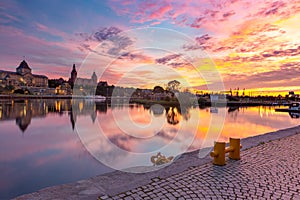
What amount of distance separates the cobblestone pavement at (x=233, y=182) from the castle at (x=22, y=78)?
116270 mm

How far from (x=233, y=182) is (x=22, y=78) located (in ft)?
430

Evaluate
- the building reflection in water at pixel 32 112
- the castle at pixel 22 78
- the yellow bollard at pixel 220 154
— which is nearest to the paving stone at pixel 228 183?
the yellow bollard at pixel 220 154

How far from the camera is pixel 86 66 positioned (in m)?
7.24

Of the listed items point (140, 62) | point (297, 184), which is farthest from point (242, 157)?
point (140, 62)

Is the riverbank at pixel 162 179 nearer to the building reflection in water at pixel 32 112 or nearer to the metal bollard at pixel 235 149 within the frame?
the metal bollard at pixel 235 149

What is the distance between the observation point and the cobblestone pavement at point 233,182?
3.24 meters

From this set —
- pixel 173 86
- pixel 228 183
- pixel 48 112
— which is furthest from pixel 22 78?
pixel 228 183

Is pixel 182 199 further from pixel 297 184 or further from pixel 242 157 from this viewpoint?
pixel 242 157

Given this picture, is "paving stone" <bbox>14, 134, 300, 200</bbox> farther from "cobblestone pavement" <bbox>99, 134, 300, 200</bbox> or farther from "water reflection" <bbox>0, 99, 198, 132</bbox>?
"water reflection" <bbox>0, 99, 198, 132</bbox>

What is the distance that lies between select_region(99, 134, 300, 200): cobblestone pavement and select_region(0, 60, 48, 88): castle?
11627cm

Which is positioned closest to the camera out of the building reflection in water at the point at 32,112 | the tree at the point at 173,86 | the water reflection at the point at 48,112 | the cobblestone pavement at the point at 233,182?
the cobblestone pavement at the point at 233,182

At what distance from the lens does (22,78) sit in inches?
4392

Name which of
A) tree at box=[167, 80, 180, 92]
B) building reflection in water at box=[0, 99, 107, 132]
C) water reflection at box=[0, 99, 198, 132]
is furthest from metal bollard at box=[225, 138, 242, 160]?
tree at box=[167, 80, 180, 92]

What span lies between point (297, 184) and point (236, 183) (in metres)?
1.14
